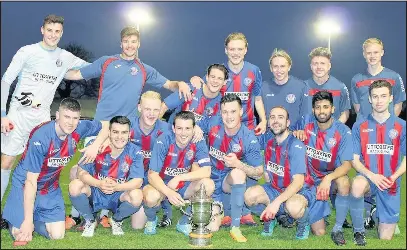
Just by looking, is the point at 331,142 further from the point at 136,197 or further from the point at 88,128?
the point at 88,128

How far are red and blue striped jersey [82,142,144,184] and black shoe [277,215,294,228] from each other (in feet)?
5.36

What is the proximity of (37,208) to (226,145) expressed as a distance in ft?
A: 6.00

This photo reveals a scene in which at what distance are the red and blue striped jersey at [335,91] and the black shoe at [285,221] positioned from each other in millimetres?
1203

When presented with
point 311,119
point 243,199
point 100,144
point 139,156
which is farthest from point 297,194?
point 100,144

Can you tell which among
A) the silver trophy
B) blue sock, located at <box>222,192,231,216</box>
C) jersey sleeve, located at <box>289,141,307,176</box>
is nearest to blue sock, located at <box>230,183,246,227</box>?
the silver trophy

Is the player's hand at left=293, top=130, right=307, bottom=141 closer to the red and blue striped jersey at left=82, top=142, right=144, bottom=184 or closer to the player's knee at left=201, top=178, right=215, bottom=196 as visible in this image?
the player's knee at left=201, top=178, right=215, bottom=196

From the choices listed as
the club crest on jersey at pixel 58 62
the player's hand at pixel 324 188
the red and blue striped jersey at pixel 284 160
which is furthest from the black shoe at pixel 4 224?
the player's hand at pixel 324 188

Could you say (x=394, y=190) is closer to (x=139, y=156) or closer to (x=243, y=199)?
(x=243, y=199)

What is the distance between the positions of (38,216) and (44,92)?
135cm

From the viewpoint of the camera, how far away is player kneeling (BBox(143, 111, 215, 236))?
4762 mm

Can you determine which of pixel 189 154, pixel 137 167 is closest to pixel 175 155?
pixel 189 154

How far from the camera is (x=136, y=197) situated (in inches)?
186

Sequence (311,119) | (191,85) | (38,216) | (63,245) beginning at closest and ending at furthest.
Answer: (63,245)
(38,216)
(311,119)
(191,85)

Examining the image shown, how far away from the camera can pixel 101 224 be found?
207 inches
